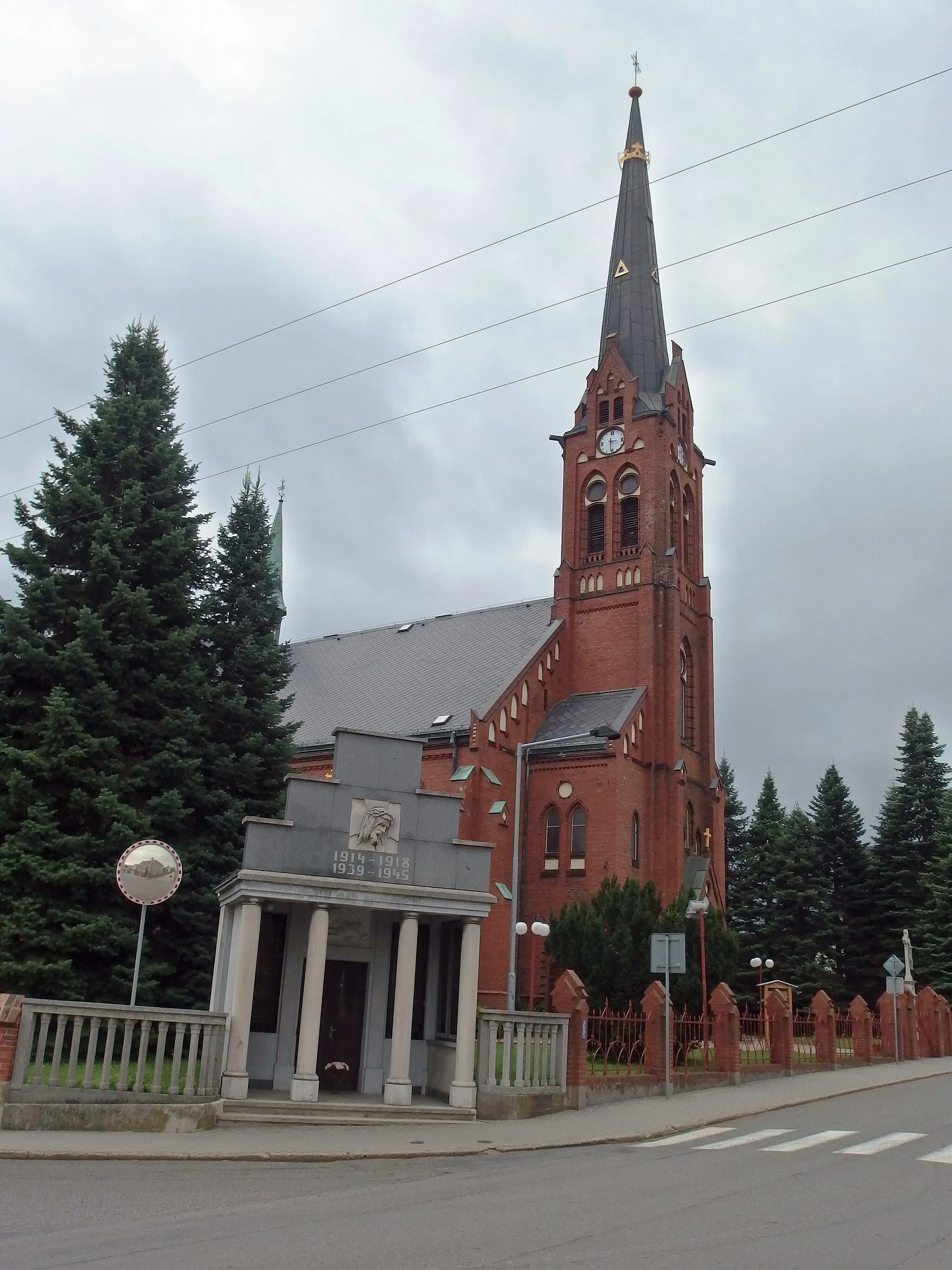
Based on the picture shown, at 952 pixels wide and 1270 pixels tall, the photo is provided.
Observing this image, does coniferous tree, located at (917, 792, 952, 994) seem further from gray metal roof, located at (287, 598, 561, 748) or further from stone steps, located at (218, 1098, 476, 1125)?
stone steps, located at (218, 1098, 476, 1125)

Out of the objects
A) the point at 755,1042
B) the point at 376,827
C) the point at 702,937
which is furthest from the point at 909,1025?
the point at 376,827

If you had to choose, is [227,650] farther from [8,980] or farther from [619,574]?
[619,574]

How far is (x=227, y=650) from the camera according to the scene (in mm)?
26656

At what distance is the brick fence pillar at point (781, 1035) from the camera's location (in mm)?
24297

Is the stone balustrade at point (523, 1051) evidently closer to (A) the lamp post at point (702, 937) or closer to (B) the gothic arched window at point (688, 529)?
(A) the lamp post at point (702, 937)

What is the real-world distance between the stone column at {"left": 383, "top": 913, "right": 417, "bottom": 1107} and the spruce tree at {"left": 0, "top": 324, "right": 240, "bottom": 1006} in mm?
6475

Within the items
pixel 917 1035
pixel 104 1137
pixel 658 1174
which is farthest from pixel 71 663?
pixel 917 1035

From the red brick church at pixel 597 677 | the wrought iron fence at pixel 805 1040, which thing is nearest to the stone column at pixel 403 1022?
the wrought iron fence at pixel 805 1040

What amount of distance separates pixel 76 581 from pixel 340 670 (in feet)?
69.2

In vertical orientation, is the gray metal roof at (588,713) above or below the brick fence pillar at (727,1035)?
above

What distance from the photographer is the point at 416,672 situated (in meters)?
40.5

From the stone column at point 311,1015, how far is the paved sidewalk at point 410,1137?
2.34 ft

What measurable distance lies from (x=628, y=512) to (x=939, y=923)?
27239 mm

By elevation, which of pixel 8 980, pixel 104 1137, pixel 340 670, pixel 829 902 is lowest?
pixel 104 1137
